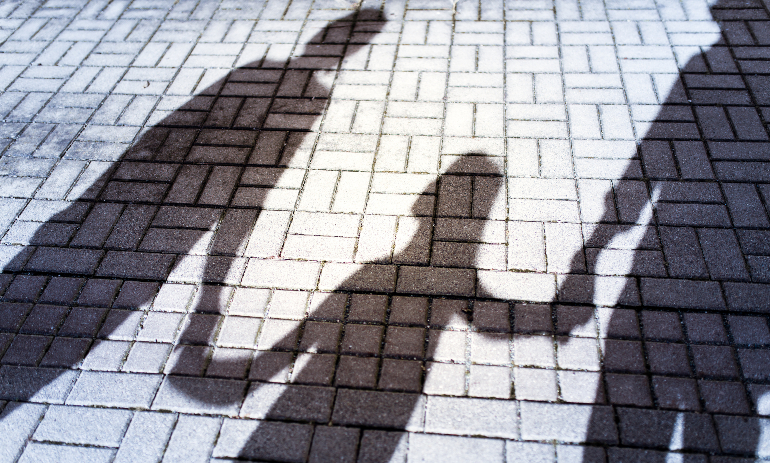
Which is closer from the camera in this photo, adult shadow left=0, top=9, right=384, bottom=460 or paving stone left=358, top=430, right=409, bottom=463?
paving stone left=358, top=430, right=409, bottom=463

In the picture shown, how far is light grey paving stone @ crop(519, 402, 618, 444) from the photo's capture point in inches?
77.7

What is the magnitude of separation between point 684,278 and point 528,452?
49.5 inches

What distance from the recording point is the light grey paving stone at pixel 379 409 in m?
2.05

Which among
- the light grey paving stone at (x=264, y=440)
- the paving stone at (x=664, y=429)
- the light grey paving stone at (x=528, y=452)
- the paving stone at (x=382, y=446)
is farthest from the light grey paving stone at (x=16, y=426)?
the paving stone at (x=664, y=429)

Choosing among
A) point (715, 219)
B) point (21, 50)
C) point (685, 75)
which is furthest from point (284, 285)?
point (21, 50)

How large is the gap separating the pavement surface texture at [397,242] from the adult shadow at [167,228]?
0.05 ft

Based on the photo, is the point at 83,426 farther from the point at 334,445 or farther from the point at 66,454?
the point at 334,445

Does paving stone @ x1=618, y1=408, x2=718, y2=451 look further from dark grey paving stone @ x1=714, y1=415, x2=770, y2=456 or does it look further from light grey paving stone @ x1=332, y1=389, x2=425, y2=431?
light grey paving stone @ x1=332, y1=389, x2=425, y2=431

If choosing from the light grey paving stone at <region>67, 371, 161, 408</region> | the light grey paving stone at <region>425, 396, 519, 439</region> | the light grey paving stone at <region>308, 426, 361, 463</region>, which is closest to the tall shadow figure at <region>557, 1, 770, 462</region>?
the light grey paving stone at <region>425, 396, 519, 439</region>

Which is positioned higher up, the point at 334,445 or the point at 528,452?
the point at 334,445

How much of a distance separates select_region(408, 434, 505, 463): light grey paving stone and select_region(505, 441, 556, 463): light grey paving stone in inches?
1.1

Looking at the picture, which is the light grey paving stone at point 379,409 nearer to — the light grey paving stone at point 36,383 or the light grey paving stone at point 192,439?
the light grey paving stone at point 192,439

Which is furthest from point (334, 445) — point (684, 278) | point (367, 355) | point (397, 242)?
point (684, 278)

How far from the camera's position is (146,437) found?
2053mm
